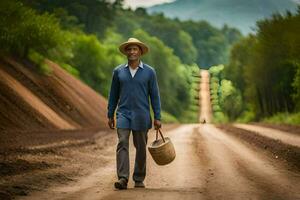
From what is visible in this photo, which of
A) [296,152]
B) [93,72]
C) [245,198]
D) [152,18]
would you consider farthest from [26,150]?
[152,18]

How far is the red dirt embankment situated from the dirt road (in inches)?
319

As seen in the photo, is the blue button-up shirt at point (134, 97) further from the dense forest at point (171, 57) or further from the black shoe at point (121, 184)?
the dense forest at point (171, 57)

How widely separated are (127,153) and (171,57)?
329 feet

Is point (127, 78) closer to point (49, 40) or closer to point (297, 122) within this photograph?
point (49, 40)

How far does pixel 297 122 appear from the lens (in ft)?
159

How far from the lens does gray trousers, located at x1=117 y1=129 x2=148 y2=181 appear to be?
11.0 meters

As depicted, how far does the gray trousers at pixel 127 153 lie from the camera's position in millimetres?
10984

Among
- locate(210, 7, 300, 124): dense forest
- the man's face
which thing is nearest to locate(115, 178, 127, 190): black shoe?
the man's face

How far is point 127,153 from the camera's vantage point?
1112cm

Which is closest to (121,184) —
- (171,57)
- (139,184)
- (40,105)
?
(139,184)

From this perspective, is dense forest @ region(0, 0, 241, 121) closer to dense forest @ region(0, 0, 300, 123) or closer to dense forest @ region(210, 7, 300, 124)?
dense forest @ region(0, 0, 300, 123)

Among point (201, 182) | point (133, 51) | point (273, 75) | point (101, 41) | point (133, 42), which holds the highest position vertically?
point (101, 41)

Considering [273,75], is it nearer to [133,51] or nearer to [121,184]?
[133,51]

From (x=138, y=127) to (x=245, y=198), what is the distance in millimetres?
2394
